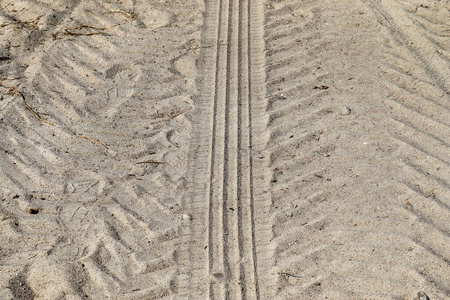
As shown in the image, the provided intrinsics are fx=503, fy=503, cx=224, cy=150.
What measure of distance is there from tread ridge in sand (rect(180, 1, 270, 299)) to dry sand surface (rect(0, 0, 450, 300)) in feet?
0.05

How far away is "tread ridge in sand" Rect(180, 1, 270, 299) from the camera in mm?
3100

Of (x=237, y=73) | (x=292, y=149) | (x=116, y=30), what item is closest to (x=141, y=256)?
(x=292, y=149)

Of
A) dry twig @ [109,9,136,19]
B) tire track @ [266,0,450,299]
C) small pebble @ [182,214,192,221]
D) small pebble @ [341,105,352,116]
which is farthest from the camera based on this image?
dry twig @ [109,9,136,19]

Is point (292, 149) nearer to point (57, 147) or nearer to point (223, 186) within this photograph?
point (223, 186)

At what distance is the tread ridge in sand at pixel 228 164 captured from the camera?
3100 millimetres

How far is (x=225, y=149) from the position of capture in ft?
12.7

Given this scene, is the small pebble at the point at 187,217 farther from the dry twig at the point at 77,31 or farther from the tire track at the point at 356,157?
the dry twig at the point at 77,31

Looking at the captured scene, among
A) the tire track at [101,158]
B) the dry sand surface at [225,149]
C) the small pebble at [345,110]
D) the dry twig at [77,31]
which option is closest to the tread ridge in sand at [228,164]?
the dry sand surface at [225,149]

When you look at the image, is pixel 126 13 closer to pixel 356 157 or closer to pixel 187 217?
pixel 187 217

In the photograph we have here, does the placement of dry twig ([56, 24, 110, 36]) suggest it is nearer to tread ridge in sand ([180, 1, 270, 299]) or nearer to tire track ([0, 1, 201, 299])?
tire track ([0, 1, 201, 299])

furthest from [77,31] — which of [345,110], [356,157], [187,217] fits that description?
[356,157]

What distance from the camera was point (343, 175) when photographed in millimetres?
3670

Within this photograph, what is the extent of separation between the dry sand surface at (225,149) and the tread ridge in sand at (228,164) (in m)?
0.01

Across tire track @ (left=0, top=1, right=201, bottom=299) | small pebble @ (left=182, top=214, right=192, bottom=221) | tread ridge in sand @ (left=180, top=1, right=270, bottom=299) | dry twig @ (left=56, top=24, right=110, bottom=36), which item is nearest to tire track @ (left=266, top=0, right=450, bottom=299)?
tread ridge in sand @ (left=180, top=1, right=270, bottom=299)
